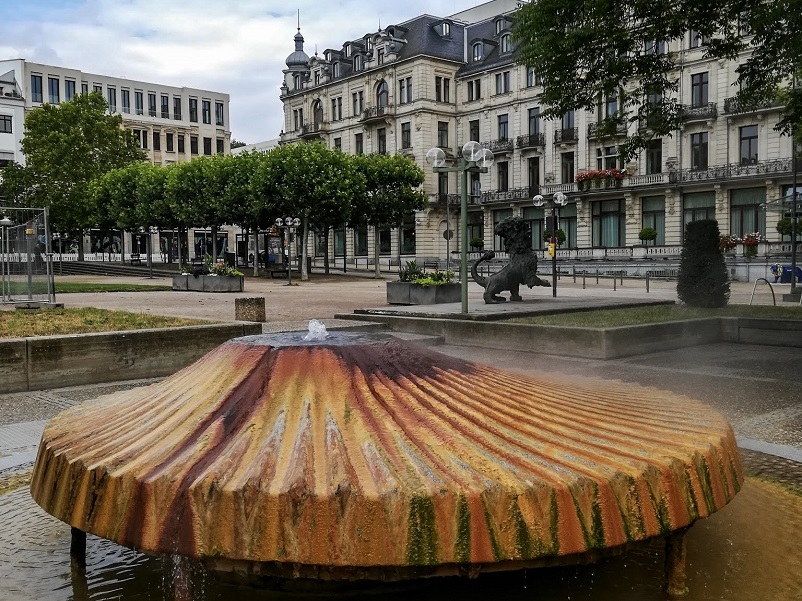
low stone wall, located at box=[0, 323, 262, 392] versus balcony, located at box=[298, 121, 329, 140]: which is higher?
balcony, located at box=[298, 121, 329, 140]

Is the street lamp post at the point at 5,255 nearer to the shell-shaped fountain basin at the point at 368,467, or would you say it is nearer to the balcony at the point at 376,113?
the shell-shaped fountain basin at the point at 368,467

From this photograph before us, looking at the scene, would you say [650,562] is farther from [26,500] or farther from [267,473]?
[26,500]

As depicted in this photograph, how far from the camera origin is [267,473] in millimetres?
1903

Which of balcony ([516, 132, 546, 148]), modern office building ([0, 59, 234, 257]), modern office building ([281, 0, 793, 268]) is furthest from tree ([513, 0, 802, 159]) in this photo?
modern office building ([0, 59, 234, 257])

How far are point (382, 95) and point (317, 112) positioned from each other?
30.3 feet

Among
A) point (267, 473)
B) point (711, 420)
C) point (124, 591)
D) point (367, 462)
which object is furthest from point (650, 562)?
point (124, 591)

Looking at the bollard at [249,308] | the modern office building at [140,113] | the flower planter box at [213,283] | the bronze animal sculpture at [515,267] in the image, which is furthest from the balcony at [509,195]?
the bollard at [249,308]

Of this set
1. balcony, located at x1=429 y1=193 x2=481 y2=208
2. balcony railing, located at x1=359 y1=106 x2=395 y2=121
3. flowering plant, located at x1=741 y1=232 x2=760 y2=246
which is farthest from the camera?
balcony railing, located at x1=359 y1=106 x2=395 y2=121

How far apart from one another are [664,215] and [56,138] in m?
40.9

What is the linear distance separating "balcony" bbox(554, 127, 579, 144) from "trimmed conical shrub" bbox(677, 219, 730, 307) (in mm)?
40814

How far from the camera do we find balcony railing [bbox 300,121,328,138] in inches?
2772

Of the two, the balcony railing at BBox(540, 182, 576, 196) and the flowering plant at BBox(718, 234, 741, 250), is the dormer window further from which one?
the flowering plant at BBox(718, 234, 741, 250)

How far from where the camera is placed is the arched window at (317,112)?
71375 mm

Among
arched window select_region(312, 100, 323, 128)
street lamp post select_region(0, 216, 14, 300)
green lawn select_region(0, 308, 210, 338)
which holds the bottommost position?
green lawn select_region(0, 308, 210, 338)
